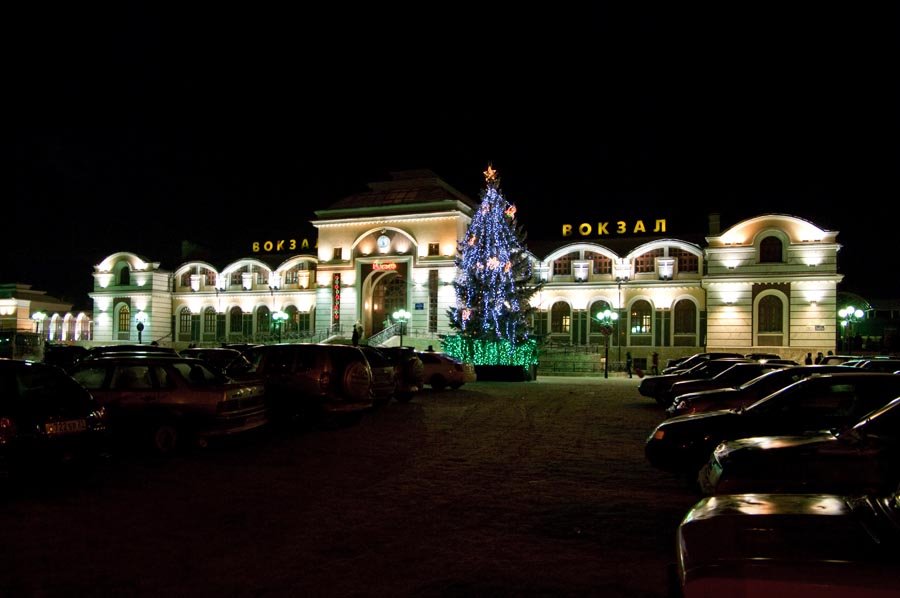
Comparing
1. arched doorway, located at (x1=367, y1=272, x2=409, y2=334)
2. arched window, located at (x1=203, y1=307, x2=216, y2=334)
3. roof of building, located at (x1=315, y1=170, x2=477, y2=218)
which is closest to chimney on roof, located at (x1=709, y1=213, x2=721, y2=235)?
roof of building, located at (x1=315, y1=170, x2=477, y2=218)

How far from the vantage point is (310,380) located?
14.6m

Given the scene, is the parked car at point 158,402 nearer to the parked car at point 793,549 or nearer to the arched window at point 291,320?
the parked car at point 793,549

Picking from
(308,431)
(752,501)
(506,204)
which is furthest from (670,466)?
(506,204)

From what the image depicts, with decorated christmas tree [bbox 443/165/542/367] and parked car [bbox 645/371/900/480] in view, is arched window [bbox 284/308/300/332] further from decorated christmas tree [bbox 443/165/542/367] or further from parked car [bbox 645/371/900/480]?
parked car [bbox 645/371/900/480]

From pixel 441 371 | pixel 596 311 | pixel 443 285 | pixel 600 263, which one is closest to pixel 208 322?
pixel 443 285

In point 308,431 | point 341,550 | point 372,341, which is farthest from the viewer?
point 372,341

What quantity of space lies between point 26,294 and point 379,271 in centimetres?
3564

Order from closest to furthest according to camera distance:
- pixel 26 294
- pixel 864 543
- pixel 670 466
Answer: pixel 864 543, pixel 670 466, pixel 26 294

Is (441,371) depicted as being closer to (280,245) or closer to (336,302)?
(336,302)

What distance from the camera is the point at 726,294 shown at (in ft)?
140

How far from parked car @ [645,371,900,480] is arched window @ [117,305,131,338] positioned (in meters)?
54.3

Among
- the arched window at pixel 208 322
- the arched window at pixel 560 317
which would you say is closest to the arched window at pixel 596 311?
the arched window at pixel 560 317

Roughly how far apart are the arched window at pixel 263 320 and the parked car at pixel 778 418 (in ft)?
155

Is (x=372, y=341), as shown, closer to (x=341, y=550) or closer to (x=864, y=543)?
(x=341, y=550)
